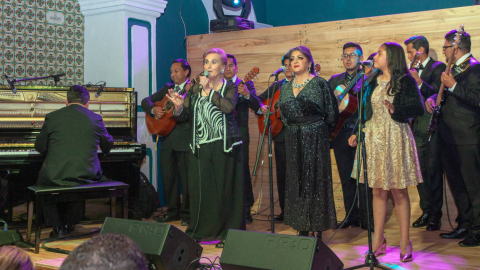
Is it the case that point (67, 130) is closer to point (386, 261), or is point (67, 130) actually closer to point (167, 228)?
point (167, 228)

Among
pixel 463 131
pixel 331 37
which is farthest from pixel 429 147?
pixel 331 37

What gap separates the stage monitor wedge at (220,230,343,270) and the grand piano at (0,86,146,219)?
226 centimetres

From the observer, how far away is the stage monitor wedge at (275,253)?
8.06 ft

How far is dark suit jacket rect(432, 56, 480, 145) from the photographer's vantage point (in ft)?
13.1

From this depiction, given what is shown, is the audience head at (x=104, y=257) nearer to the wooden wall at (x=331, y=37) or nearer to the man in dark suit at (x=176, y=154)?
the man in dark suit at (x=176, y=154)

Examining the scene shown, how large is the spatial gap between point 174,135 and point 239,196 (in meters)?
1.42

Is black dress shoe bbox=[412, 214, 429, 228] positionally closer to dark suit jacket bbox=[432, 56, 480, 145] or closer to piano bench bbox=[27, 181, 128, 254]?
dark suit jacket bbox=[432, 56, 480, 145]

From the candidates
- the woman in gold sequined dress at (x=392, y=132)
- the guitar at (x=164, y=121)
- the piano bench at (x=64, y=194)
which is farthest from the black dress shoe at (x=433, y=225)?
the piano bench at (x=64, y=194)

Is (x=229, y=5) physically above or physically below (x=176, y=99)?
above

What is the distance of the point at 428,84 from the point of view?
453 centimetres

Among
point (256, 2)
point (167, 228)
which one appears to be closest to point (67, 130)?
point (167, 228)

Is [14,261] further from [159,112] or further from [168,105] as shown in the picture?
[159,112]

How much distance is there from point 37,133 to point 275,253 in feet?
10.3

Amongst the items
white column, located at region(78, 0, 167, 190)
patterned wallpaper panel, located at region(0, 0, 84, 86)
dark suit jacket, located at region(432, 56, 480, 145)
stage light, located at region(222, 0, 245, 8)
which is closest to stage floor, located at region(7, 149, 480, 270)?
dark suit jacket, located at region(432, 56, 480, 145)
